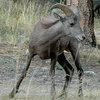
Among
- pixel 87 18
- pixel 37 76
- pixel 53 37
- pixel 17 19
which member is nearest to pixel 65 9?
pixel 53 37

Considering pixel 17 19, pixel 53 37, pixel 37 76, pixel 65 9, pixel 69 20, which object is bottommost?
pixel 37 76

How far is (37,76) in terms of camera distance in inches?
445

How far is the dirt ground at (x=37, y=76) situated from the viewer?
29.6ft

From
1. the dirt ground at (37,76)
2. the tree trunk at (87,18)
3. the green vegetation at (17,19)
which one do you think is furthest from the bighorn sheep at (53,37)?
the green vegetation at (17,19)

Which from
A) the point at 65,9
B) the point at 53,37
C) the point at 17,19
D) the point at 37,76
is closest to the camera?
the point at 53,37

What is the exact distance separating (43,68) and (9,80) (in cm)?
178

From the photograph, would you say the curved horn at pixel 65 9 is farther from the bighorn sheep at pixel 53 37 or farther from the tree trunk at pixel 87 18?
the tree trunk at pixel 87 18

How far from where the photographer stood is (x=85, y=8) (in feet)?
47.5

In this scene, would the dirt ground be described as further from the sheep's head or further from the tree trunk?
the sheep's head

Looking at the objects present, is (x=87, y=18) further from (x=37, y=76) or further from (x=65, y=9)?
(x=65, y=9)

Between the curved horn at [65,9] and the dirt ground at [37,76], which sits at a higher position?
the curved horn at [65,9]

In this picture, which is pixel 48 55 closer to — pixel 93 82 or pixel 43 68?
pixel 93 82

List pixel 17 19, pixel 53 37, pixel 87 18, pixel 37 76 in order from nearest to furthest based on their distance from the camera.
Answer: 1. pixel 53 37
2. pixel 37 76
3. pixel 87 18
4. pixel 17 19

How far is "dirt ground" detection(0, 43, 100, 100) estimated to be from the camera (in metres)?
9.03
